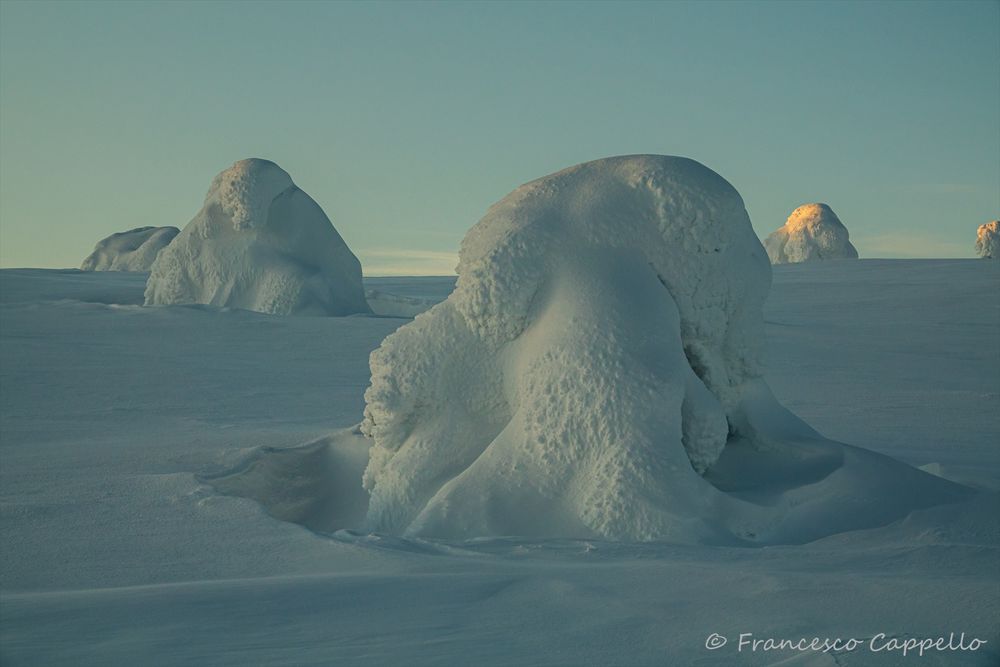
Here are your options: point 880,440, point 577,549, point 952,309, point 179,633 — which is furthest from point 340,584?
point 952,309

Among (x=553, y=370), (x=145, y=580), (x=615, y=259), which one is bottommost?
(x=145, y=580)

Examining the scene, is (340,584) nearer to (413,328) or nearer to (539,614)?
(539,614)

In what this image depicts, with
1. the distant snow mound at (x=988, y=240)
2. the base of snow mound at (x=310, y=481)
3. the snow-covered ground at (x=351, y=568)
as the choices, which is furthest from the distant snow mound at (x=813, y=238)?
the base of snow mound at (x=310, y=481)

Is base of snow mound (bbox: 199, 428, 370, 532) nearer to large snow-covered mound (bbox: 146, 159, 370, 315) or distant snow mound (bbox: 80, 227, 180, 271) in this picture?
large snow-covered mound (bbox: 146, 159, 370, 315)

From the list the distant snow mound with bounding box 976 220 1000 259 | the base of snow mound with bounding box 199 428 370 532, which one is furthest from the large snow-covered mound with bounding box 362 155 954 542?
the distant snow mound with bounding box 976 220 1000 259

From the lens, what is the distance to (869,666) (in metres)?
2.60

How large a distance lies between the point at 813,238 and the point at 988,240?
178 inches

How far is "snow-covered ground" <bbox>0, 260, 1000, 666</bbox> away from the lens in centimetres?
279

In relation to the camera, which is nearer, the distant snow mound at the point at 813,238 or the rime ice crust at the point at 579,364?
the rime ice crust at the point at 579,364

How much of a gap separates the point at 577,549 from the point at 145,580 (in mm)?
1522

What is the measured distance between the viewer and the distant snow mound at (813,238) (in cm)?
2711

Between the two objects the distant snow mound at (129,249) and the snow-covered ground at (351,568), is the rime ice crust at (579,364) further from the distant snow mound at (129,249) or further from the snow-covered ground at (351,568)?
the distant snow mound at (129,249)

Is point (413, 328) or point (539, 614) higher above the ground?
point (413, 328)

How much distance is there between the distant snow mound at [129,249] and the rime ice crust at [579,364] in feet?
91.4
